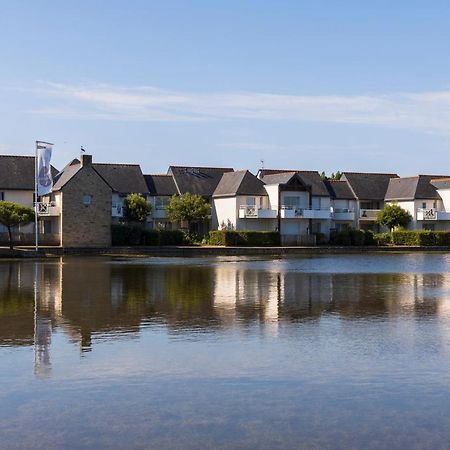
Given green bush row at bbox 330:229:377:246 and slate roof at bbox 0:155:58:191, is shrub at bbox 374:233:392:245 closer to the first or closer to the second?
green bush row at bbox 330:229:377:246

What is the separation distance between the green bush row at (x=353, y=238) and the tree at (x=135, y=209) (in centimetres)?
1710

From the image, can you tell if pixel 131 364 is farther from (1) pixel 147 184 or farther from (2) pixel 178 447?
(1) pixel 147 184

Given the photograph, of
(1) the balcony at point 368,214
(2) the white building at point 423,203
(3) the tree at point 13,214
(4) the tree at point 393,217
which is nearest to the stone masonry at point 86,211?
(3) the tree at point 13,214

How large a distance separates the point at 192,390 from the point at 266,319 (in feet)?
22.8

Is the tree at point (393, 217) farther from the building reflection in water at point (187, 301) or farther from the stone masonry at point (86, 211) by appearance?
the building reflection in water at point (187, 301)

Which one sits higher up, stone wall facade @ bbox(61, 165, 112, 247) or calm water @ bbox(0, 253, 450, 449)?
stone wall facade @ bbox(61, 165, 112, 247)

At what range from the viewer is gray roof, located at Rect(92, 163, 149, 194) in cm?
6912

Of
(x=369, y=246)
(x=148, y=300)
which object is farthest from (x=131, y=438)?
(x=369, y=246)

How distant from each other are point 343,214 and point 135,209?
72.3 ft

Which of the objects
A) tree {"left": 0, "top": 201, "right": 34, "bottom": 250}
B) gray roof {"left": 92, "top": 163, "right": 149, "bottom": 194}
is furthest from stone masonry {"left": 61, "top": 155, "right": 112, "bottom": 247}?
tree {"left": 0, "top": 201, "right": 34, "bottom": 250}

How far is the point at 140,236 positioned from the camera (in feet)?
200

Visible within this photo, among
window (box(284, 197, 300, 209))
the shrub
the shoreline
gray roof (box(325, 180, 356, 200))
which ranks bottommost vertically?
the shoreline

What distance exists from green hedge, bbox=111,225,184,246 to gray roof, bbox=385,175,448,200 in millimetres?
26111

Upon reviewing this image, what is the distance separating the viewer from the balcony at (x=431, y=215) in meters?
74.8
